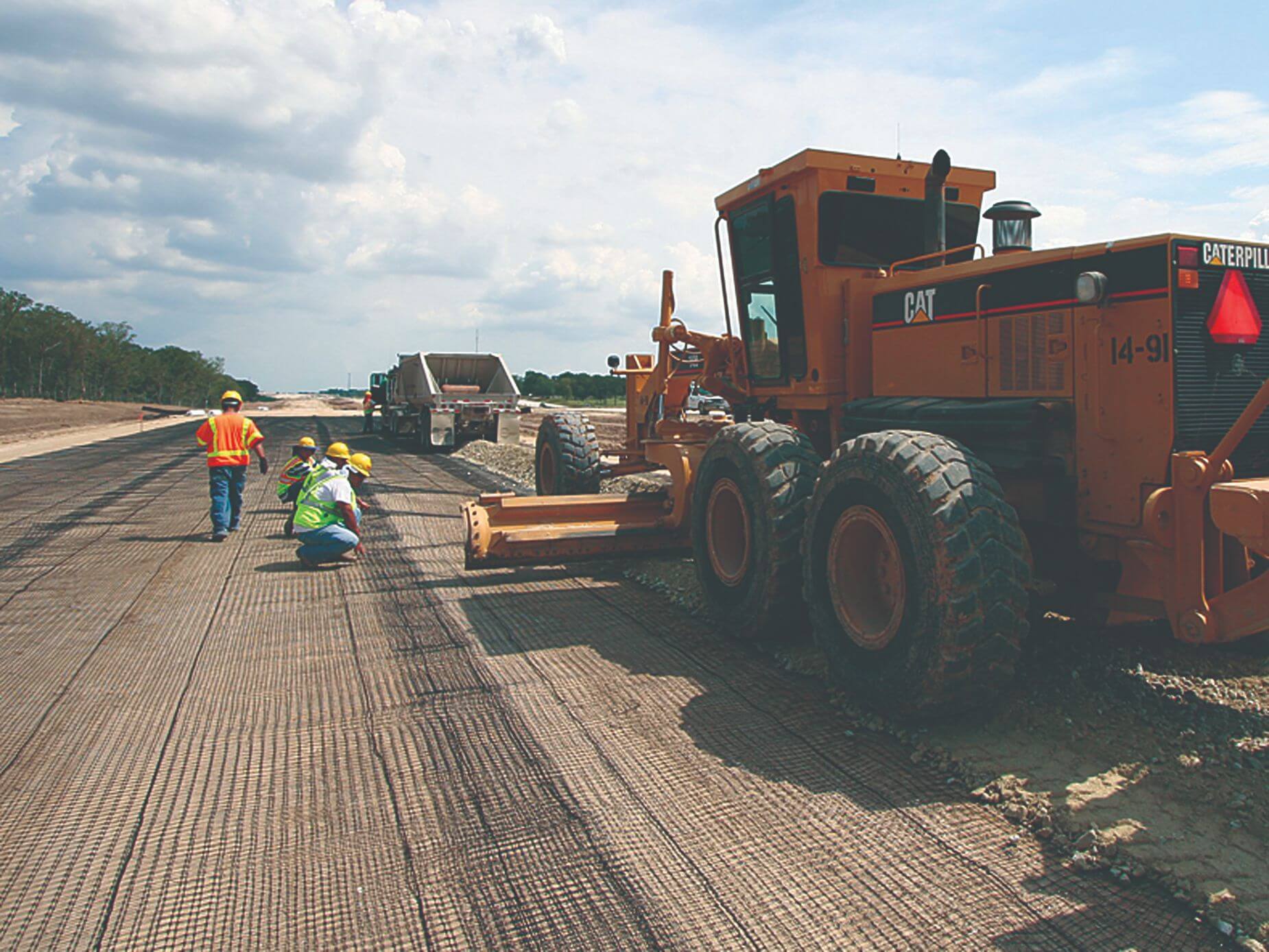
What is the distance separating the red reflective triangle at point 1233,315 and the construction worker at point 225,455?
28.6 feet

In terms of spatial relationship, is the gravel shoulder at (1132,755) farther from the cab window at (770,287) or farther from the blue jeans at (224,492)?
the blue jeans at (224,492)

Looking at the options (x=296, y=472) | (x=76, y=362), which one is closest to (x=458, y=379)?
(x=296, y=472)

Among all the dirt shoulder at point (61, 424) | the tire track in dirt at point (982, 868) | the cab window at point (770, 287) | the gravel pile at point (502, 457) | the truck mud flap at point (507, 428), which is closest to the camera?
the tire track in dirt at point (982, 868)

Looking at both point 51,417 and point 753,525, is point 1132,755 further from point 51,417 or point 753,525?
point 51,417

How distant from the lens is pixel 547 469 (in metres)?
10.6

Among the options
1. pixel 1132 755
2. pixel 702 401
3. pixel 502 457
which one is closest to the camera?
pixel 1132 755

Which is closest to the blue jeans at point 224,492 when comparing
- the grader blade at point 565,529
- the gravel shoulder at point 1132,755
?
the grader blade at point 565,529

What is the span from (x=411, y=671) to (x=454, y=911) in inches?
99.2

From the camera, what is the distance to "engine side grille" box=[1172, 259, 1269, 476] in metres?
4.17

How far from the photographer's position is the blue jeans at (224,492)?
9867 mm

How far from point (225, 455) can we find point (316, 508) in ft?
6.59

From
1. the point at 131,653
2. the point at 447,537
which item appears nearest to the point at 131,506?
the point at 447,537

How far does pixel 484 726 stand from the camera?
4547 mm

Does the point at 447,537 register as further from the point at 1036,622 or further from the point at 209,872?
the point at 209,872
